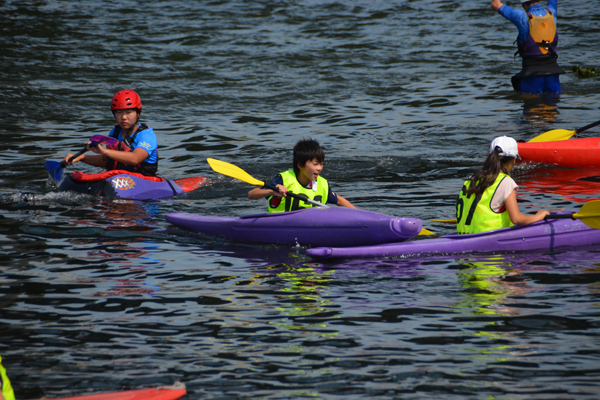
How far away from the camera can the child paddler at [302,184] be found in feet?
19.2

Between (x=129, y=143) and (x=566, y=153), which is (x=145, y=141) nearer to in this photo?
(x=129, y=143)

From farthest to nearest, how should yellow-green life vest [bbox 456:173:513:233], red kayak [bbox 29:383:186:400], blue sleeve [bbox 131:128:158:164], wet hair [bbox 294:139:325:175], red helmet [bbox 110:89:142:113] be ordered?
blue sleeve [bbox 131:128:158:164] → red helmet [bbox 110:89:142:113] → wet hair [bbox 294:139:325:175] → yellow-green life vest [bbox 456:173:513:233] → red kayak [bbox 29:383:186:400]

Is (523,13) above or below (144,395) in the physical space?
above

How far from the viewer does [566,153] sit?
8.88 metres

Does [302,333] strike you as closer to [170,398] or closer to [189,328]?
[189,328]

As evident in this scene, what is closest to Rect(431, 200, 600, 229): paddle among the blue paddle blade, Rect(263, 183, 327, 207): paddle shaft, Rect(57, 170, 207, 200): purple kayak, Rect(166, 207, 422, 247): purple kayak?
Rect(166, 207, 422, 247): purple kayak

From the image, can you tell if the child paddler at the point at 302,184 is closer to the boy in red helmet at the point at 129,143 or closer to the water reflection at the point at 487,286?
the water reflection at the point at 487,286

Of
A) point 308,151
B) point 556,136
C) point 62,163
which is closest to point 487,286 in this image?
point 308,151

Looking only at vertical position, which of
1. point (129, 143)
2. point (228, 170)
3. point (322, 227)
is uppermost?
point (129, 143)

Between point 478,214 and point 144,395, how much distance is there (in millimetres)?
3201

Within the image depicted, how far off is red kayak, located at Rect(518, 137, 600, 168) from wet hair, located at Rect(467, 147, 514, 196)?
3819mm

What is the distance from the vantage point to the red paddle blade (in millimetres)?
8336

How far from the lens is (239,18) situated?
23688mm

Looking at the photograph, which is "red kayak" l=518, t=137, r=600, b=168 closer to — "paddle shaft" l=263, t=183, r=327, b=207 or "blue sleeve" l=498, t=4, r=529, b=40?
"blue sleeve" l=498, t=4, r=529, b=40
